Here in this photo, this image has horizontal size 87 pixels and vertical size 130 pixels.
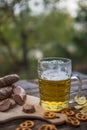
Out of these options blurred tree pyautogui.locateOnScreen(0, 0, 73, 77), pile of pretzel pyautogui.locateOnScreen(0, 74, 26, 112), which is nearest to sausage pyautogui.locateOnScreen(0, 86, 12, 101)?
pile of pretzel pyautogui.locateOnScreen(0, 74, 26, 112)

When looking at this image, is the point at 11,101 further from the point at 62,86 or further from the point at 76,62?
the point at 76,62

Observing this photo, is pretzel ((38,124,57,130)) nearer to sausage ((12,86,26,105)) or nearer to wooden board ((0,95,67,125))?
wooden board ((0,95,67,125))

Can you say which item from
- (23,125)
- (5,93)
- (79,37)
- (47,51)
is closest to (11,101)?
(5,93)

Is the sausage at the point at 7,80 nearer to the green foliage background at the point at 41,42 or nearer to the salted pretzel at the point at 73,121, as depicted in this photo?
the salted pretzel at the point at 73,121

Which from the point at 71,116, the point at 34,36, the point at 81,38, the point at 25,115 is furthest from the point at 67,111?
the point at 34,36

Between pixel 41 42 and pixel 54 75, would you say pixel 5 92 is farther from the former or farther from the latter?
pixel 41 42
